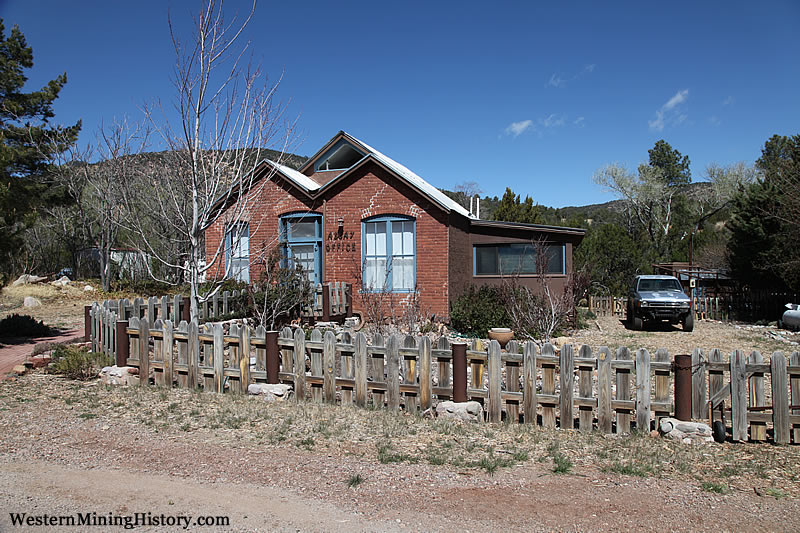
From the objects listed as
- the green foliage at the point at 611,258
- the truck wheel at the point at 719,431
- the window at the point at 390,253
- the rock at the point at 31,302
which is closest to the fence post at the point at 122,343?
the truck wheel at the point at 719,431

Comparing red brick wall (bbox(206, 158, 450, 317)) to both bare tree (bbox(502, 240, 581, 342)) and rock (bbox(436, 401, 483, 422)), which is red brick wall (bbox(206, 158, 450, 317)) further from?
rock (bbox(436, 401, 483, 422))

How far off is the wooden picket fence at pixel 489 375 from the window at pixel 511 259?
10034mm

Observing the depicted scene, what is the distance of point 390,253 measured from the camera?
16.8 metres

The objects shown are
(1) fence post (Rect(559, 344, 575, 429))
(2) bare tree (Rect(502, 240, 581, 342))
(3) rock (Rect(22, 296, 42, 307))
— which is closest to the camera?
(1) fence post (Rect(559, 344, 575, 429))

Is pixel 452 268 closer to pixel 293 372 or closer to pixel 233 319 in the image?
pixel 233 319

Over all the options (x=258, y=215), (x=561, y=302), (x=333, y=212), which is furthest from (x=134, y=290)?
(x=561, y=302)

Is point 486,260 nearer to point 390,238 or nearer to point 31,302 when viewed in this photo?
point 390,238

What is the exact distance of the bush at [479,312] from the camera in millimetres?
15055

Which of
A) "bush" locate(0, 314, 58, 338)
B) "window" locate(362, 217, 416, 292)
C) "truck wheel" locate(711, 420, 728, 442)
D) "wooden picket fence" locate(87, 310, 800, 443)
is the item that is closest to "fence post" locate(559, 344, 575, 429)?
"wooden picket fence" locate(87, 310, 800, 443)

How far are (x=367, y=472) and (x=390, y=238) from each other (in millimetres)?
12248

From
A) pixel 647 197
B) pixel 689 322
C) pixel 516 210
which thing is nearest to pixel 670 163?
pixel 647 197

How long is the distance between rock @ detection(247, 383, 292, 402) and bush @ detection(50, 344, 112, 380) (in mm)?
3051

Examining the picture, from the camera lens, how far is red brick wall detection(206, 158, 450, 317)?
16422 millimetres

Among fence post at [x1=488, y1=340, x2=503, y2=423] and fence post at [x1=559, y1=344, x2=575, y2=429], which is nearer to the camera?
fence post at [x1=559, y1=344, x2=575, y2=429]
